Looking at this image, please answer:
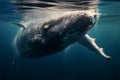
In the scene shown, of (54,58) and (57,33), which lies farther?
(54,58)

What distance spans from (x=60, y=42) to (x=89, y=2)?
27.4 feet

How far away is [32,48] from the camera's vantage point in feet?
45.8

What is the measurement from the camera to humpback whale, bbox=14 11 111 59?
411 inches

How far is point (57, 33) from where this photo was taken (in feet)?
37.5

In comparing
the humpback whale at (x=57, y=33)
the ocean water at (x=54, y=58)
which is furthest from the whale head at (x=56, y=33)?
the ocean water at (x=54, y=58)

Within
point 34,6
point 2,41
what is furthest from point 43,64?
point 34,6

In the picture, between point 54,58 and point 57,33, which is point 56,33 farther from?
point 54,58

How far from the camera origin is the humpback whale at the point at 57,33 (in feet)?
34.2

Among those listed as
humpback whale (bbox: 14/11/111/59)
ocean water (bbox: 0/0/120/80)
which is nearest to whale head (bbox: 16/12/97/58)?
humpback whale (bbox: 14/11/111/59)

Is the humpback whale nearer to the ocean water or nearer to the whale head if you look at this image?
the whale head

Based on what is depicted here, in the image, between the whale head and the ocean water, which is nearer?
the whale head

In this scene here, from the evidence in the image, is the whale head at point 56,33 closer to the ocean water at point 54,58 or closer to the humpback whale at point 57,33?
the humpback whale at point 57,33

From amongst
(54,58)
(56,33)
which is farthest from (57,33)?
(54,58)

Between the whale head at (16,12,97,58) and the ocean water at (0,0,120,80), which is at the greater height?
the whale head at (16,12,97,58)
